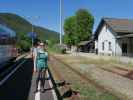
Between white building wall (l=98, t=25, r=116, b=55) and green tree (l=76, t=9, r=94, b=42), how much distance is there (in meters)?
25.6

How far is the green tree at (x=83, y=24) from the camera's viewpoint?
82463mm

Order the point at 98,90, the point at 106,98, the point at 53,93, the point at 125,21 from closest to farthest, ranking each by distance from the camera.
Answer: the point at 106,98
the point at 53,93
the point at 98,90
the point at 125,21

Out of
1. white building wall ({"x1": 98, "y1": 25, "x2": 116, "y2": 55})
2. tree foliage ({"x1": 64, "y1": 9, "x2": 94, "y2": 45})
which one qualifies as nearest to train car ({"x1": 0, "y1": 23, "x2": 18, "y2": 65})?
white building wall ({"x1": 98, "y1": 25, "x2": 116, "y2": 55})

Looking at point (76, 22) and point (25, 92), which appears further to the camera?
point (76, 22)

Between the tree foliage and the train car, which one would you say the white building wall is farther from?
the tree foliage

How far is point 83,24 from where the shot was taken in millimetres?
83812

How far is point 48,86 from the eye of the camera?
14.0 metres

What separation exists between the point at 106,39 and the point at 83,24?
32291 millimetres

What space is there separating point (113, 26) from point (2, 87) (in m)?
35.5

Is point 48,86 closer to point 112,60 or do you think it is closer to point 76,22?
point 112,60

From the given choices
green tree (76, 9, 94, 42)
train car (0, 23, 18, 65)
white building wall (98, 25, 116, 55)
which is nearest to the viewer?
train car (0, 23, 18, 65)

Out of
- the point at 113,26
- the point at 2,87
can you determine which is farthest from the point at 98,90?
the point at 113,26

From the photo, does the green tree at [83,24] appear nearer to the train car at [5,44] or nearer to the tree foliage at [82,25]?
the tree foliage at [82,25]

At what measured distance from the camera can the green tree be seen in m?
82.5
